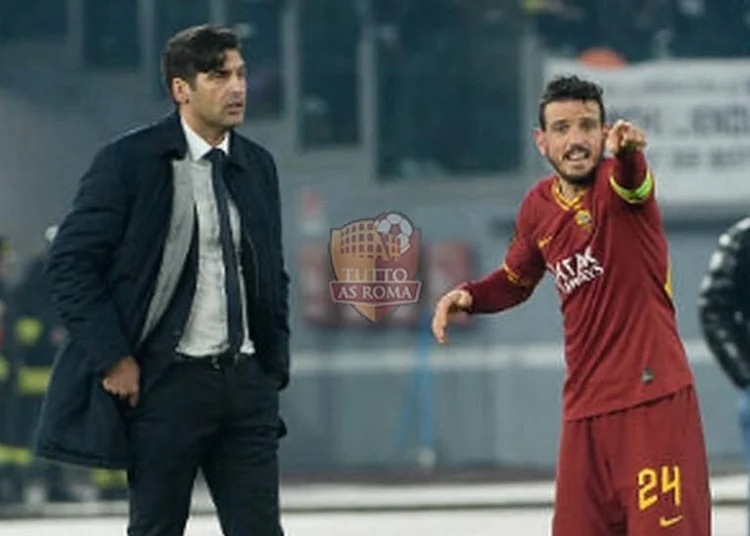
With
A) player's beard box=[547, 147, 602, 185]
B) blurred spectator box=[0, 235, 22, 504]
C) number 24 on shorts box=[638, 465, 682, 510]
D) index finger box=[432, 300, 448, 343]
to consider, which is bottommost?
blurred spectator box=[0, 235, 22, 504]

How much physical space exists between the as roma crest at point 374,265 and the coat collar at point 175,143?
0.55 metres

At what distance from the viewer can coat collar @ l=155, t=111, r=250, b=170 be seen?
6988 mm

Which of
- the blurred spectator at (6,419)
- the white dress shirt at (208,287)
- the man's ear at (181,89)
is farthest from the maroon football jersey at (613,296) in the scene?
the blurred spectator at (6,419)

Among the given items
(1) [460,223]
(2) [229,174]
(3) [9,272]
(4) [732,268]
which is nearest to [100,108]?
(3) [9,272]

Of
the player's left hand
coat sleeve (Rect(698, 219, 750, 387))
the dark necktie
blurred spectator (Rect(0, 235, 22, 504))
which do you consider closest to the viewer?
the player's left hand

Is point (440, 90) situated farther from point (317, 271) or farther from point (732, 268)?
point (732, 268)

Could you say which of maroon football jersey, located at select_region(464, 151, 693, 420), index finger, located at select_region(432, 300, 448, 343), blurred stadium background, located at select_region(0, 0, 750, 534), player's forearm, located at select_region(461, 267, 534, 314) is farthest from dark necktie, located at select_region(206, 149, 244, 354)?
blurred stadium background, located at select_region(0, 0, 750, 534)

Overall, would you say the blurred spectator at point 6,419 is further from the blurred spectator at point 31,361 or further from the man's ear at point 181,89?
the man's ear at point 181,89

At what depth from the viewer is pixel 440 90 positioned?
625 inches

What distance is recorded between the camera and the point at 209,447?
7.07 metres

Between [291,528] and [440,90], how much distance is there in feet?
9.15

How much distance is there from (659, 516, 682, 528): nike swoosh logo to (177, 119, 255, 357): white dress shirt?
1022 mm

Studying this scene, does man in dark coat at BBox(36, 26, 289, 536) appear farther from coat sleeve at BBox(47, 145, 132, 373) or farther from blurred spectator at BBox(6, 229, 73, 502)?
blurred spectator at BBox(6, 229, 73, 502)

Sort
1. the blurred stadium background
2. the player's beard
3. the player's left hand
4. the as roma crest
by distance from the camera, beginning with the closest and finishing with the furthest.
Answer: the player's left hand < the player's beard < the as roma crest < the blurred stadium background
